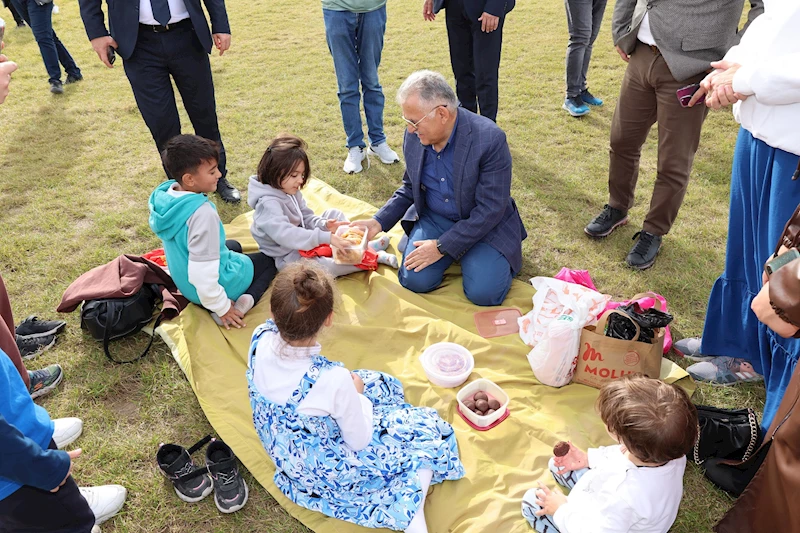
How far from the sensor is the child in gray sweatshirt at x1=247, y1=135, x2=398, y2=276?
4.00 meters

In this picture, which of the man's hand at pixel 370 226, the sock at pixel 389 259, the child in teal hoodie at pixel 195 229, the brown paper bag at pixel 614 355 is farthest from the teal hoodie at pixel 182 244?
the brown paper bag at pixel 614 355

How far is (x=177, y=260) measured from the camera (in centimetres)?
372

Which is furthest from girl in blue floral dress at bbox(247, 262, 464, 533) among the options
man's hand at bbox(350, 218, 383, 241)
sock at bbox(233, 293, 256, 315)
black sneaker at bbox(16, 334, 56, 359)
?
black sneaker at bbox(16, 334, 56, 359)

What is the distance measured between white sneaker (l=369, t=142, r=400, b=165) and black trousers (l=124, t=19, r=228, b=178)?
5.95ft

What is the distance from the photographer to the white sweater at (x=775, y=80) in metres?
2.49

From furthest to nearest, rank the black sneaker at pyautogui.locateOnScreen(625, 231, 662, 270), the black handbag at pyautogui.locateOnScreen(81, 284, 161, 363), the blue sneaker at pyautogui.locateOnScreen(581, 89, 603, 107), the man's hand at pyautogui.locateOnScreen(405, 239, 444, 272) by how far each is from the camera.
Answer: the blue sneaker at pyautogui.locateOnScreen(581, 89, 603, 107) → the black sneaker at pyautogui.locateOnScreen(625, 231, 662, 270) → the man's hand at pyautogui.locateOnScreen(405, 239, 444, 272) → the black handbag at pyautogui.locateOnScreen(81, 284, 161, 363)

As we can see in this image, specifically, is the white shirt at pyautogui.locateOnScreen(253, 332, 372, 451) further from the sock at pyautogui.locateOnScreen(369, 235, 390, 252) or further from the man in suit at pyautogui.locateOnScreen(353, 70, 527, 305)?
the sock at pyautogui.locateOnScreen(369, 235, 390, 252)

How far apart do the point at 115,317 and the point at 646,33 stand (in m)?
4.18

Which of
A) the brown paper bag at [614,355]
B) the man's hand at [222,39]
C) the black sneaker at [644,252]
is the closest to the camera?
the brown paper bag at [614,355]

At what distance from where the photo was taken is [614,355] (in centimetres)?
314

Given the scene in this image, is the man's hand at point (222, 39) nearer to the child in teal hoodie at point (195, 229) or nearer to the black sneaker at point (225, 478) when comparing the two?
the child in teal hoodie at point (195, 229)

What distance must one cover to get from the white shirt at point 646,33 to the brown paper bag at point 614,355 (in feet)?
6.74

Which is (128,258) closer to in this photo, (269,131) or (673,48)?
(269,131)

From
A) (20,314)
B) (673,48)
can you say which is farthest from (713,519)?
(20,314)
